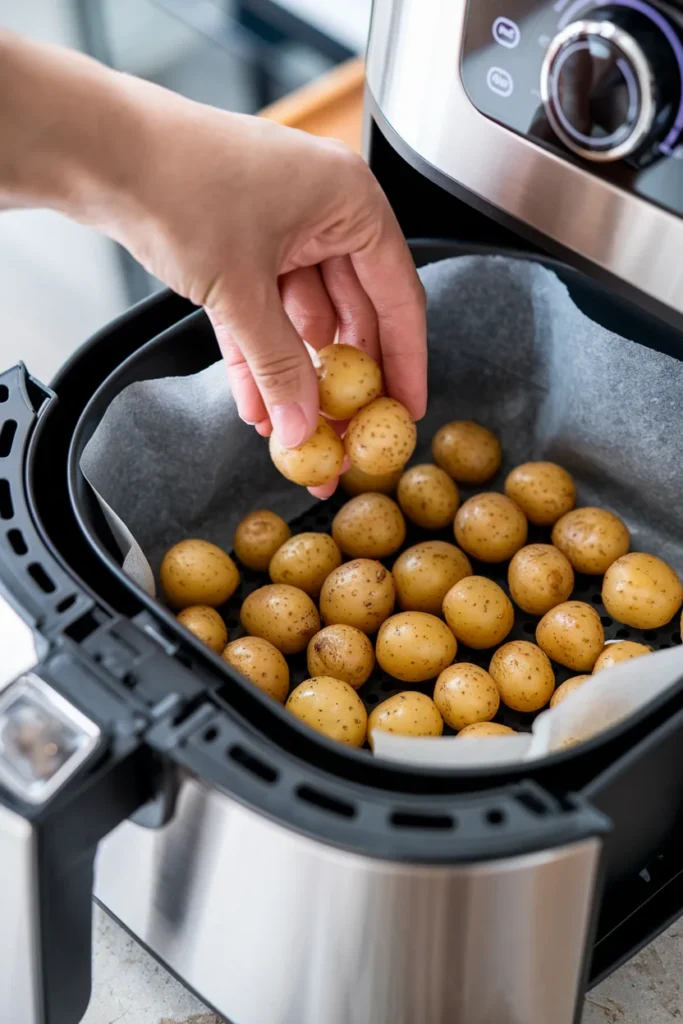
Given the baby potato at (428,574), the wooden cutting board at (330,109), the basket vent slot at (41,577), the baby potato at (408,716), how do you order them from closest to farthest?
the basket vent slot at (41,577) → the baby potato at (408,716) → the baby potato at (428,574) → the wooden cutting board at (330,109)

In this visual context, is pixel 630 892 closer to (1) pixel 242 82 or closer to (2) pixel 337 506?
(2) pixel 337 506

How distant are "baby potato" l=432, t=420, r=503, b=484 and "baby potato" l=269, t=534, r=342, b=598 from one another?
0.44 ft

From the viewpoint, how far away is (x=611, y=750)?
0.56 meters

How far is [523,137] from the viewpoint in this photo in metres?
0.61

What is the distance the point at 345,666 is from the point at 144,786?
26 cm

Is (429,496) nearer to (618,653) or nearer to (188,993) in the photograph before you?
(618,653)

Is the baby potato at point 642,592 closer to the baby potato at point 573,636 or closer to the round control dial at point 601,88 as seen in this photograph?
the baby potato at point 573,636

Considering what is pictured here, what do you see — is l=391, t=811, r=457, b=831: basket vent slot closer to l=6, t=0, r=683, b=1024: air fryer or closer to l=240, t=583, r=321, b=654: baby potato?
l=6, t=0, r=683, b=1024: air fryer

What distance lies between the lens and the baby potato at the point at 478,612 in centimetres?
81

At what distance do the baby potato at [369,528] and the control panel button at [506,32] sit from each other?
39 centimetres

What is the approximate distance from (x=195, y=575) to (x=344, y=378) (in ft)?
0.61

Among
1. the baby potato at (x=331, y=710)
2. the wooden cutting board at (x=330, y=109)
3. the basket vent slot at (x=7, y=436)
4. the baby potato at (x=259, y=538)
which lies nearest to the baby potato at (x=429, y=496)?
the baby potato at (x=259, y=538)

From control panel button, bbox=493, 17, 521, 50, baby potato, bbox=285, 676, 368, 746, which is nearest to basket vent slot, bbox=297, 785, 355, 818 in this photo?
baby potato, bbox=285, 676, 368, 746

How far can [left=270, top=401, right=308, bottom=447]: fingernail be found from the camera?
0.74m
